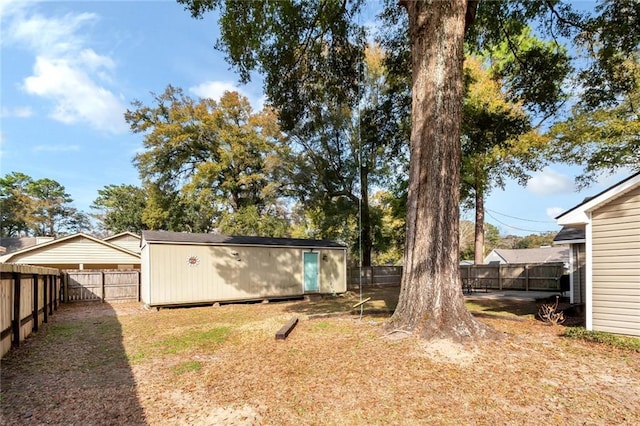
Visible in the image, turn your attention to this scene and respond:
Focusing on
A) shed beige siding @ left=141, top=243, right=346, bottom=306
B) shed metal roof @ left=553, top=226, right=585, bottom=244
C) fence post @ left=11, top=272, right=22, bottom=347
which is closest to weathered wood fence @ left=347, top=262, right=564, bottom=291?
shed beige siding @ left=141, top=243, right=346, bottom=306

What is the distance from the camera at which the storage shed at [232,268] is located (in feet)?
35.9

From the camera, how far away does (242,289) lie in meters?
12.3

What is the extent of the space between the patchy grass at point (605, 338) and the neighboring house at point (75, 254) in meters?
18.5

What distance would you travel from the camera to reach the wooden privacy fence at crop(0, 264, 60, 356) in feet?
16.8

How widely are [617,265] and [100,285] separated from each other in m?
15.7

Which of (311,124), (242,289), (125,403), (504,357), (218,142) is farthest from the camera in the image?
(218,142)

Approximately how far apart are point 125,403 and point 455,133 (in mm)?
6146

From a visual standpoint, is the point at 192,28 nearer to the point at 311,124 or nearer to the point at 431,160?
the point at 311,124

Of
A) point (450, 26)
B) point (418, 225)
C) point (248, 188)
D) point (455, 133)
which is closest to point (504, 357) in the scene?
point (418, 225)

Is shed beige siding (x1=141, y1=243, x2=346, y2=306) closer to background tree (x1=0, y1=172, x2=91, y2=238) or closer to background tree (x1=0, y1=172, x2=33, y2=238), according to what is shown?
background tree (x1=0, y1=172, x2=33, y2=238)

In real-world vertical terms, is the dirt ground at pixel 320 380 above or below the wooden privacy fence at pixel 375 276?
above

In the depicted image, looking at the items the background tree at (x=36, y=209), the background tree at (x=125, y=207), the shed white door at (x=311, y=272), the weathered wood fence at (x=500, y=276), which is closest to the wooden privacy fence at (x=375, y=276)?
the weathered wood fence at (x=500, y=276)

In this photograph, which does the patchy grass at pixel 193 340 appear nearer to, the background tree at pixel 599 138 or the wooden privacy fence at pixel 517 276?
the wooden privacy fence at pixel 517 276

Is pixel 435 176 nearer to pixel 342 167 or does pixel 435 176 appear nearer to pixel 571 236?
pixel 571 236
